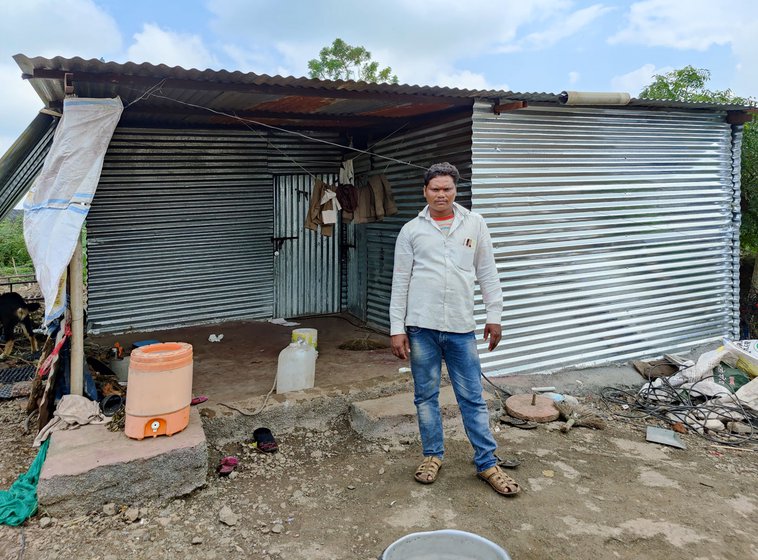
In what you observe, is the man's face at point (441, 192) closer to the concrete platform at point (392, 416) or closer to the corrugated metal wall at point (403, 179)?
the concrete platform at point (392, 416)

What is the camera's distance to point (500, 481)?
3824mm

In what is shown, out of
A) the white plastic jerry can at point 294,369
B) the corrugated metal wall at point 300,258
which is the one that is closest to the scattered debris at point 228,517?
the white plastic jerry can at point 294,369

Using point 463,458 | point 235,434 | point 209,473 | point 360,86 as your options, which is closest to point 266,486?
point 209,473

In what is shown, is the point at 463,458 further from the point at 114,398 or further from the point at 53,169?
the point at 53,169

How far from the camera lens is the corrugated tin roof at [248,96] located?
13.9ft

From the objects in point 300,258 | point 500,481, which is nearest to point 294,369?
point 500,481

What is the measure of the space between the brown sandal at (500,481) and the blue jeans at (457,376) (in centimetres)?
4

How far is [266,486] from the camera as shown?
406 centimetres

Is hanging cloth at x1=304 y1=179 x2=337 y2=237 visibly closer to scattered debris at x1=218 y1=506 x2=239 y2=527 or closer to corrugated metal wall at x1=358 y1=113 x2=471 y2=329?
corrugated metal wall at x1=358 y1=113 x2=471 y2=329

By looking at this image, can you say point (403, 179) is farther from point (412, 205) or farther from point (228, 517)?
point (228, 517)

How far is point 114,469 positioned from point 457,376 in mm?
2463

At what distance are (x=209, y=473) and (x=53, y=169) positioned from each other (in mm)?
2767

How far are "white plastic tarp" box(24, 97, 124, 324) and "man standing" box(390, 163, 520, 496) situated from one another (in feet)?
8.52

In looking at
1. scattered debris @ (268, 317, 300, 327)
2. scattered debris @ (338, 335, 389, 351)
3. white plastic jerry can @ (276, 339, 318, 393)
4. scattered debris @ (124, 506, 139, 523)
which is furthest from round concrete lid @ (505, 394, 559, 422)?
scattered debris @ (268, 317, 300, 327)
